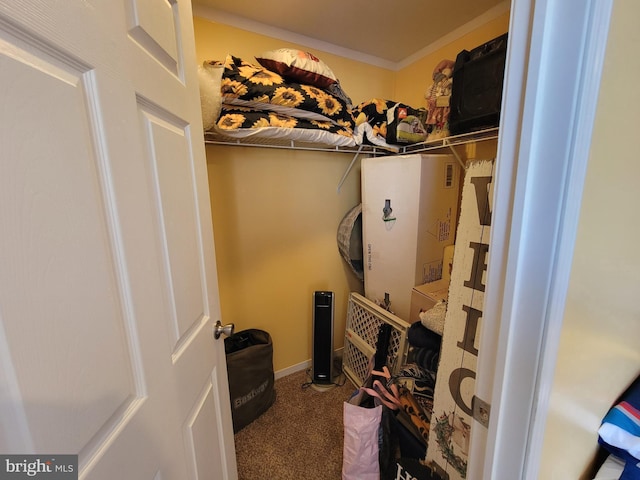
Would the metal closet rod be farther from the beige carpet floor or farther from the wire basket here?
the beige carpet floor

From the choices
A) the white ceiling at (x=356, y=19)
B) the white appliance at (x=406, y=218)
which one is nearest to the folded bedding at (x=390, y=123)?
the white appliance at (x=406, y=218)

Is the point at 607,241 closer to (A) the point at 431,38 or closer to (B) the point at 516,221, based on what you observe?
(B) the point at 516,221

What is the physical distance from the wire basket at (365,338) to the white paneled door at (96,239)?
3.69 feet

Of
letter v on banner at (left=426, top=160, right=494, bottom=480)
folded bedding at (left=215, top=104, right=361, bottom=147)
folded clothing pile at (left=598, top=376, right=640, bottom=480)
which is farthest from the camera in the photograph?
folded bedding at (left=215, top=104, right=361, bottom=147)

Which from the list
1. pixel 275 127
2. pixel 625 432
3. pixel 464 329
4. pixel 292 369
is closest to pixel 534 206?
pixel 464 329

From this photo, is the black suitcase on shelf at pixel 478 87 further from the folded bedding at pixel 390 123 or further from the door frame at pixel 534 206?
the door frame at pixel 534 206

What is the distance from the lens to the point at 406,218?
1658 mm

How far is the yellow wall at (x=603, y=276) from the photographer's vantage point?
43cm

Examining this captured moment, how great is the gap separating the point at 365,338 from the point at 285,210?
1.03 metres

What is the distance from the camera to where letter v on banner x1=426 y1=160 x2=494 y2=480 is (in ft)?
2.83

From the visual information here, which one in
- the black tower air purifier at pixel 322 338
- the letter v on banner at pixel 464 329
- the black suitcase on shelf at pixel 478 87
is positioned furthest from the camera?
the black tower air purifier at pixel 322 338

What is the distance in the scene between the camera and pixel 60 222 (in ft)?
1.15

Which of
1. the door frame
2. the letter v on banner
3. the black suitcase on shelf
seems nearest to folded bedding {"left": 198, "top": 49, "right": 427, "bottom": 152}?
the black suitcase on shelf

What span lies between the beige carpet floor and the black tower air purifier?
0.10m
